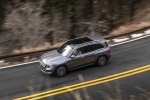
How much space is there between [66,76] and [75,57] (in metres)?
1.20

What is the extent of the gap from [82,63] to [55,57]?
1.62 metres

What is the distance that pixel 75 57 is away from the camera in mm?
14398

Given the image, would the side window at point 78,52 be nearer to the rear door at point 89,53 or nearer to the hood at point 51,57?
the rear door at point 89,53

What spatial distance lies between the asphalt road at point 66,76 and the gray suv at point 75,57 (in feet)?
1.39

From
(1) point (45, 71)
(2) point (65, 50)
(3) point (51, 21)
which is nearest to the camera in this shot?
(1) point (45, 71)

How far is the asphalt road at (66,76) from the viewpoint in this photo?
43.0 ft

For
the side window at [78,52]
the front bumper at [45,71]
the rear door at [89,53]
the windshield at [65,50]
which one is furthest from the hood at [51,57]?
the rear door at [89,53]

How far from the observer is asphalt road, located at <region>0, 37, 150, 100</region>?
13.1 metres

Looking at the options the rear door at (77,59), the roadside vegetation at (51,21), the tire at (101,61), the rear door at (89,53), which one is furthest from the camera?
the roadside vegetation at (51,21)

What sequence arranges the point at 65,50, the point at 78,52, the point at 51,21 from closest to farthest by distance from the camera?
the point at 78,52, the point at 65,50, the point at 51,21

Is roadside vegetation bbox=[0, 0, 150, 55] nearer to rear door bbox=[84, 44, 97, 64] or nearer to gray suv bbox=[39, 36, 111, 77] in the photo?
gray suv bbox=[39, 36, 111, 77]

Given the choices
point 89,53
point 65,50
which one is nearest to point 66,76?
point 65,50

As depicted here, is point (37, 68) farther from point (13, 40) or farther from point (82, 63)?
point (13, 40)

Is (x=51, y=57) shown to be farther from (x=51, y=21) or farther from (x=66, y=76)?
(x=51, y=21)
